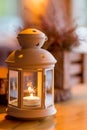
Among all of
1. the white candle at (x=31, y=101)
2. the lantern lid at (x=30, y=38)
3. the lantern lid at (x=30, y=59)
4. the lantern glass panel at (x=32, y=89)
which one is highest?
the lantern lid at (x=30, y=38)

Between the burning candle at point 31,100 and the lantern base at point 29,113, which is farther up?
the burning candle at point 31,100

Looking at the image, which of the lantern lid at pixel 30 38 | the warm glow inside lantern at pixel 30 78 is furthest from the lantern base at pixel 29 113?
the lantern lid at pixel 30 38

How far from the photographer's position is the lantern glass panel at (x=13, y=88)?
1741 millimetres

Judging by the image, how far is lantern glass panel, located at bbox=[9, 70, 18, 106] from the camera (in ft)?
5.71

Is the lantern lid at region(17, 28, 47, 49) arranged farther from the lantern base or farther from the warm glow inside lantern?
the lantern base

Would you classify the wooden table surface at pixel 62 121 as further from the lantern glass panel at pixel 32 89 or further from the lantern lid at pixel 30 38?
the lantern lid at pixel 30 38

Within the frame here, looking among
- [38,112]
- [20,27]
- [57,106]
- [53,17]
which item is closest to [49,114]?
[38,112]

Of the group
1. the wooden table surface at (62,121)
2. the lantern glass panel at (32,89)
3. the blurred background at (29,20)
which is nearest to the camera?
the wooden table surface at (62,121)

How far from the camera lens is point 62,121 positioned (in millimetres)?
1740

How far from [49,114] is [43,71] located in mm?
259

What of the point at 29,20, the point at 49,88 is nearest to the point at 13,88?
the point at 49,88

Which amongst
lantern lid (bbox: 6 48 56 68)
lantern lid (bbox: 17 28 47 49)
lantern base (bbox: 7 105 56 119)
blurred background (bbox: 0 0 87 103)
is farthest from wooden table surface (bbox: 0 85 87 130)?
blurred background (bbox: 0 0 87 103)

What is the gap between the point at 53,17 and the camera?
9.23 ft

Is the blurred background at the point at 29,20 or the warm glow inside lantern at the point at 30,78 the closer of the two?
the warm glow inside lantern at the point at 30,78
